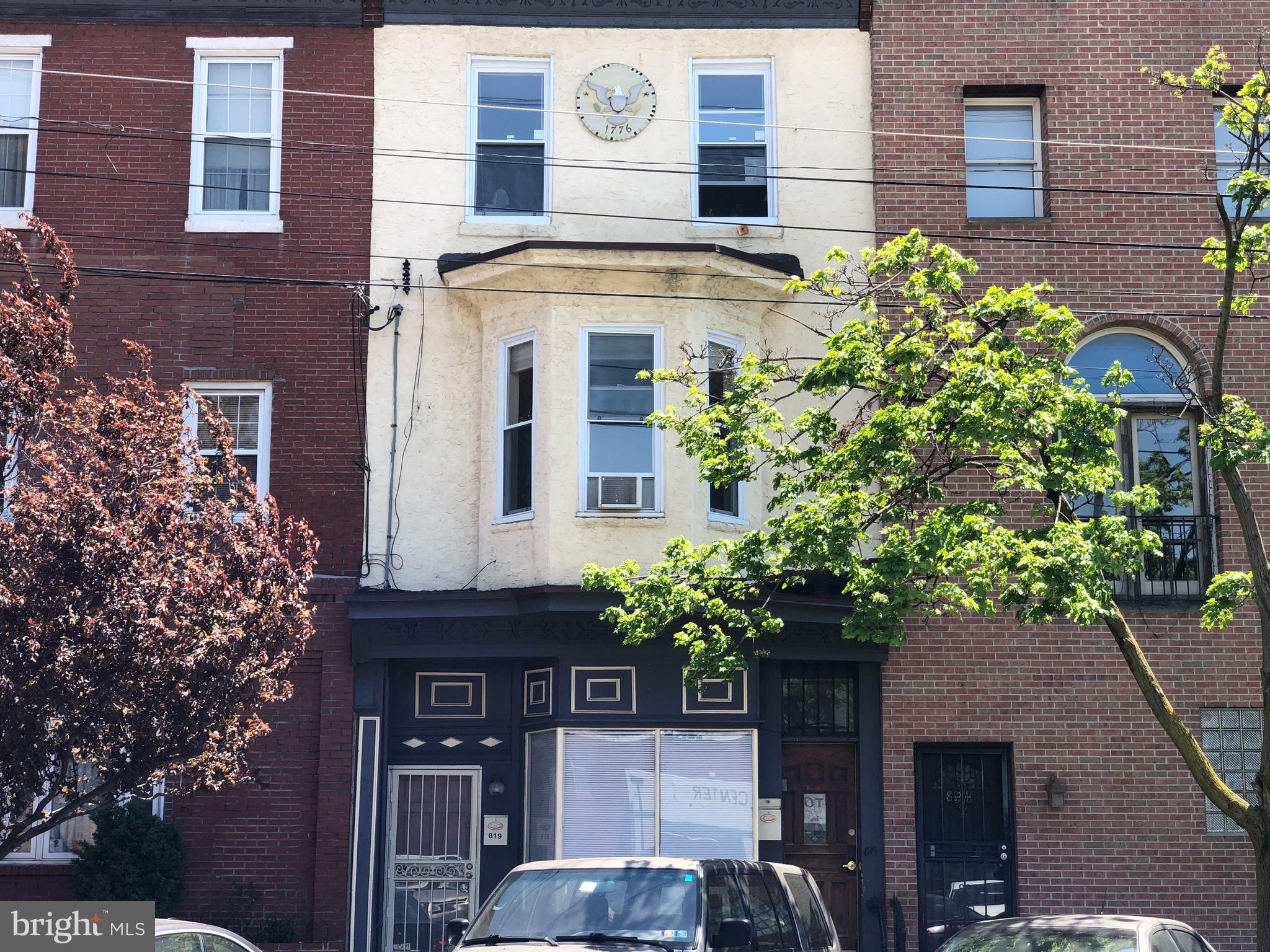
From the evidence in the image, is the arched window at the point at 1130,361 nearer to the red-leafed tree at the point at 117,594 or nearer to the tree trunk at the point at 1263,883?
the tree trunk at the point at 1263,883

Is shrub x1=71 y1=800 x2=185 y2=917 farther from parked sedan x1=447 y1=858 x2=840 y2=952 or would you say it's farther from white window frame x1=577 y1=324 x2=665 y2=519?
parked sedan x1=447 y1=858 x2=840 y2=952

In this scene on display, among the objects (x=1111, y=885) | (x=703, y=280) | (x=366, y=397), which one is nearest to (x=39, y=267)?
(x=366, y=397)

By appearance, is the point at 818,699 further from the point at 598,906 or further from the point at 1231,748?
the point at 598,906

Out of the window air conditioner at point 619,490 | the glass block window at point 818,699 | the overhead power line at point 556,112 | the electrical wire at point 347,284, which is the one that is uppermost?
the overhead power line at point 556,112

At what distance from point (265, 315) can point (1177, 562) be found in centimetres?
985

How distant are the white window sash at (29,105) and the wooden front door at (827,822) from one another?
9842mm

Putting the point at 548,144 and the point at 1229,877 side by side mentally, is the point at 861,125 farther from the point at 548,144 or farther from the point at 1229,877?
the point at 1229,877

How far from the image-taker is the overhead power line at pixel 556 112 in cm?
1648

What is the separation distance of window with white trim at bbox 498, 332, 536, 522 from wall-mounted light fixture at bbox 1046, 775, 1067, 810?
592 centimetres

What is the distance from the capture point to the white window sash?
1631 cm

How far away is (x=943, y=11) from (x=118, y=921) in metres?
12.8

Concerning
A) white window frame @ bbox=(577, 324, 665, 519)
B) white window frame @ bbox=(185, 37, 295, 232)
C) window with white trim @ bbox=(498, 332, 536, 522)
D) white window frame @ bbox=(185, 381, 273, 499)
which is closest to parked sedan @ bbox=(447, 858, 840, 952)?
white window frame @ bbox=(577, 324, 665, 519)

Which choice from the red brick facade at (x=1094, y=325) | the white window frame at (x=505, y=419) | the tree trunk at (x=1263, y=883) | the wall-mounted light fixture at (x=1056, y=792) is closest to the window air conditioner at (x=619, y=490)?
the white window frame at (x=505, y=419)

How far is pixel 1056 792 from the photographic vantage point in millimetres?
15398
